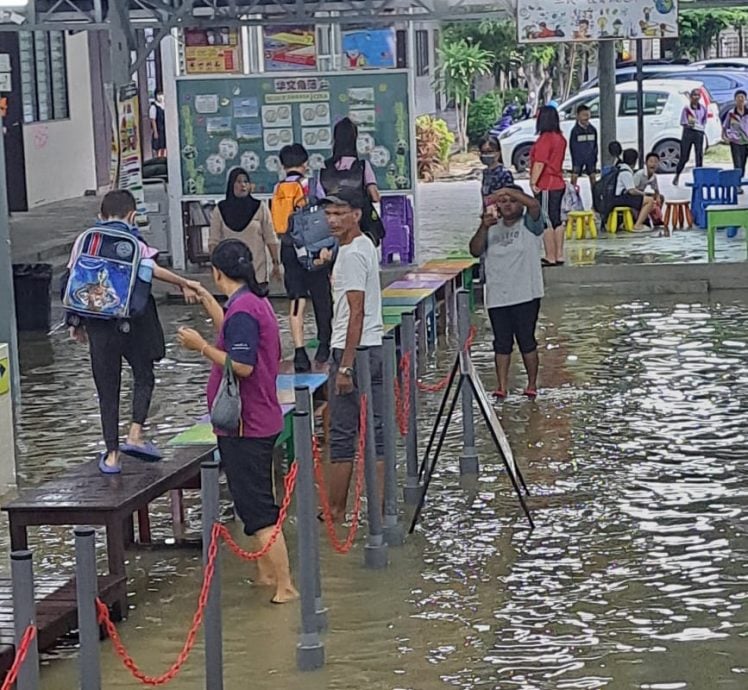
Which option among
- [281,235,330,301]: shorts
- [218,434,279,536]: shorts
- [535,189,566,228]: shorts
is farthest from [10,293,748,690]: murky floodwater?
[535,189,566,228]: shorts

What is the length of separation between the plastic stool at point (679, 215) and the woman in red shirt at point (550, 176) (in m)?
3.06

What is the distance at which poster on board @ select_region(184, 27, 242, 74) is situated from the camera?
62.6ft

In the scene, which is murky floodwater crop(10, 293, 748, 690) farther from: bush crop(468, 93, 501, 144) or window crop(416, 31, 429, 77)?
window crop(416, 31, 429, 77)

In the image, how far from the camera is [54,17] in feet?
66.5

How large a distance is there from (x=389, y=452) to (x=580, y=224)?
1315 centimetres

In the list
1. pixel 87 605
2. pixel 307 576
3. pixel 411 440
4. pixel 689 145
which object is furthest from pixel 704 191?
pixel 87 605

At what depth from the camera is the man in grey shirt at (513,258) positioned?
11281mm

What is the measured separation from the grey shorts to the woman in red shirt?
977 centimetres

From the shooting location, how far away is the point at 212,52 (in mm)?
19094

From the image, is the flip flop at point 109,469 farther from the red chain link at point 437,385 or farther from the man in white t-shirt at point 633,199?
the man in white t-shirt at point 633,199

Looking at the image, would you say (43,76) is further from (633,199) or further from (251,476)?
(251,476)

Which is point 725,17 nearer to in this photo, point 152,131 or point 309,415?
point 152,131

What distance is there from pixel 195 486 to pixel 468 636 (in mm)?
2056

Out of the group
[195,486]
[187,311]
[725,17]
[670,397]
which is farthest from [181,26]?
[725,17]
